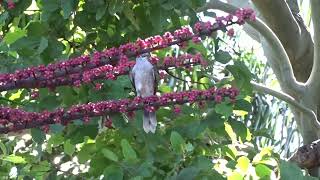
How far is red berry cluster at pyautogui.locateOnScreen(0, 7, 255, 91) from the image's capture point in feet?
6.23

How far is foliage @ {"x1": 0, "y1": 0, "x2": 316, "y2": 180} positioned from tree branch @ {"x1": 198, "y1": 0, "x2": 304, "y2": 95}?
137 centimetres

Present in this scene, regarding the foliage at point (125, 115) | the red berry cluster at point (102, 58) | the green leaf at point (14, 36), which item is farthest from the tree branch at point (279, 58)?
the red berry cluster at point (102, 58)

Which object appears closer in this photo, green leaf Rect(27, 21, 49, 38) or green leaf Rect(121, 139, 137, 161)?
green leaf Rect(121, 139, 137, 161)

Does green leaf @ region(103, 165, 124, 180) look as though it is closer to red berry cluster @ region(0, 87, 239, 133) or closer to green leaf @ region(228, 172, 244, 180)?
green leaf @ region(228, 172, 244, 180)

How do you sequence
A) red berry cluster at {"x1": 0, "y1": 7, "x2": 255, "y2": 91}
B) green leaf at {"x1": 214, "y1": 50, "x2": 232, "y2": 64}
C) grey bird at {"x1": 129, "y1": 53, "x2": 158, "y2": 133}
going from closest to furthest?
red berry cluster at {"x1": 0, "y1": 7, "x2": 255, "y2": 91}, grey bird at {"x1": 129, "y1": 53, "x2": 158, "y2": 133}, green leaf at {"x1": 214, "y1": 50, "x2": 232, "y2": 64}

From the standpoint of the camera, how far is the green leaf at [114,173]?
8.95 feet

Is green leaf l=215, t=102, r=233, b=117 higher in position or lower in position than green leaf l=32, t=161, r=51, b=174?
higher

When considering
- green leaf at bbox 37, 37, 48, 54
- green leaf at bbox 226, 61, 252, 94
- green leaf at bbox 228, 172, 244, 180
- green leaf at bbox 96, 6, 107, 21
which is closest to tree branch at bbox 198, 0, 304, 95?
green leaf at bbox 226, 61, 252, 94

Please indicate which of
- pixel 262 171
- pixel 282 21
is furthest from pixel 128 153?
pixel 282 21

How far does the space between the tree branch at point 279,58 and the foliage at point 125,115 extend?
1.37m

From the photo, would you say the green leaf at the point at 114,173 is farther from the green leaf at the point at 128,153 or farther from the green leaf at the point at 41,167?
the green leaf at the point at 41,167

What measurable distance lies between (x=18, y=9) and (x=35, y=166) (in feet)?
3.18

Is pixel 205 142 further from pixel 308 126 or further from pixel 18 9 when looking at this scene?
pixel 308 126

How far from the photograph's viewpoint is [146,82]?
2.84m
